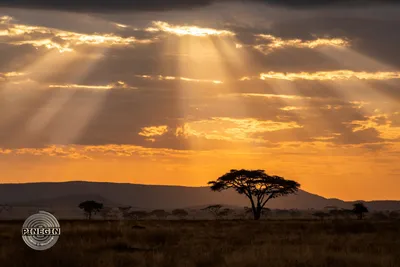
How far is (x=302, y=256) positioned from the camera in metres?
26.9

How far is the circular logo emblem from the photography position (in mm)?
25016

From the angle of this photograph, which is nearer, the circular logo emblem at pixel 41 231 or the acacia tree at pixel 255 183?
the circular logo emblem at pixel 41 231

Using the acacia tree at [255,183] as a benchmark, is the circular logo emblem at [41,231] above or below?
below

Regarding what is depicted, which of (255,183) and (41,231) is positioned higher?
(255,183)

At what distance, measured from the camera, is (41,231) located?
25719 millimetres

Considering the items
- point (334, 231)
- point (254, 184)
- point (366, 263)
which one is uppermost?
point (254, 184)

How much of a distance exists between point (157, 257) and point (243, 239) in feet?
48.8

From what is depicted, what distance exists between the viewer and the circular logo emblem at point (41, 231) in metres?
25.0

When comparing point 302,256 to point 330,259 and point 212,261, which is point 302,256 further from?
point 212,261

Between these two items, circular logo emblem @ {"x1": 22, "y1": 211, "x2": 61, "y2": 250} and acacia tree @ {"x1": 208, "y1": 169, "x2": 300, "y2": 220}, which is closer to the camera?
circular logo emblem @ {"x1": 22, "y1": 211, "x2": 61, "y2": 250}

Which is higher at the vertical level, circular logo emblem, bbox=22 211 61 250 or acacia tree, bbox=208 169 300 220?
acacia tree, bbox=208 169 300 220

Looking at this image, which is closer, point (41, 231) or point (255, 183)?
point (41, 231)

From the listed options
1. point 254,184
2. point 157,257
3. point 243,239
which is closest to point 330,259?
point 157,257

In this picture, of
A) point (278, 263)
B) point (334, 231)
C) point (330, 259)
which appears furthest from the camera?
point (334, 231)
